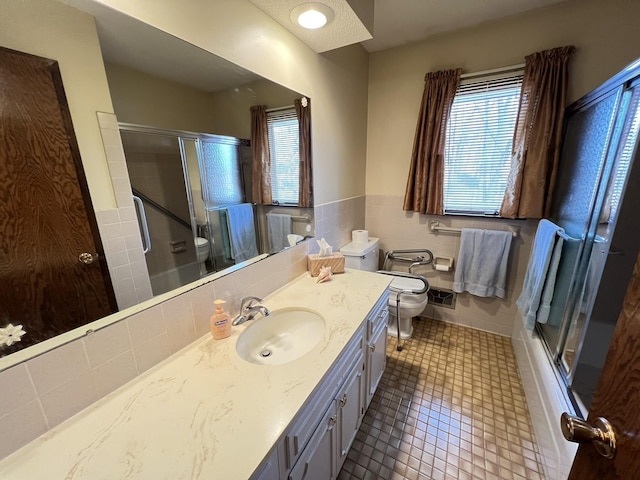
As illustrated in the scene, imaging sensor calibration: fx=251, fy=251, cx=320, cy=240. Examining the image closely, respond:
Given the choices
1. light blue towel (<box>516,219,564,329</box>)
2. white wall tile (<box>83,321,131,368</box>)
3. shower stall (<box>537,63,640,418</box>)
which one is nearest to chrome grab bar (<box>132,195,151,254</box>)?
white wall tile (<box>83,321,131,368</box>)

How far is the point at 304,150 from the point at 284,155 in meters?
0.17

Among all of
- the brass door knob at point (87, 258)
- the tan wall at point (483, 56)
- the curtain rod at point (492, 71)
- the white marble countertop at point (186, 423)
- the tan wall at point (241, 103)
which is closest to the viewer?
the white marble countertop at point (186, 423)

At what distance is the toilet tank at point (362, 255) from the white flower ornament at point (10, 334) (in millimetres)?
1712

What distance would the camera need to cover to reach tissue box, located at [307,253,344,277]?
65.2 inches

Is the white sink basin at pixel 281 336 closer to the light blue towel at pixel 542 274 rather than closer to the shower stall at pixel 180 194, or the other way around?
the shower stall at pixel 180 194

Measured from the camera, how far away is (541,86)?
5.68 ft

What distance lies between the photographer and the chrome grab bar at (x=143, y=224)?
833 mm

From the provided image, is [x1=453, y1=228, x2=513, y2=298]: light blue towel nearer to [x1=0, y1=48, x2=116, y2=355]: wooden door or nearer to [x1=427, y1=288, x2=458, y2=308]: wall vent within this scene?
[x1=427, y1=288, x2=458, y2=308]: wall vent

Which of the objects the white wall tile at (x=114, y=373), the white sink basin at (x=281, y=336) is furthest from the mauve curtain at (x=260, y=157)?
the white wall tile at (x=114, y=373)

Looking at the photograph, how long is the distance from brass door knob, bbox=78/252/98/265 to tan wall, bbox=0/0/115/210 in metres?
0.14

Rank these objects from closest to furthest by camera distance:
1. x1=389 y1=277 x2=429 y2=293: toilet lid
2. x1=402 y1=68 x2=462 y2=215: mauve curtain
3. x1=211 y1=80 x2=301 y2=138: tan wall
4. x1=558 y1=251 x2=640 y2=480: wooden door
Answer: x1=558 y1=251 x2=640 y2=480: wooden door < x1=211 y1=80 x2=301 y2=138: tan wall < x1=402 y1=68 x2=462 y2=215: mauve curtain < x1=389 y1=277 x2=429 y2=293: toilet lid

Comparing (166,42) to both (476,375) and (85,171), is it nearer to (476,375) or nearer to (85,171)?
(85,171)

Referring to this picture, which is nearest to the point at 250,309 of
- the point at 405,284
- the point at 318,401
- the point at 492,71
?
the point at 318,401

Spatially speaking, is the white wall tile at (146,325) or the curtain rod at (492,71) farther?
the curtain rod at (492,71)
